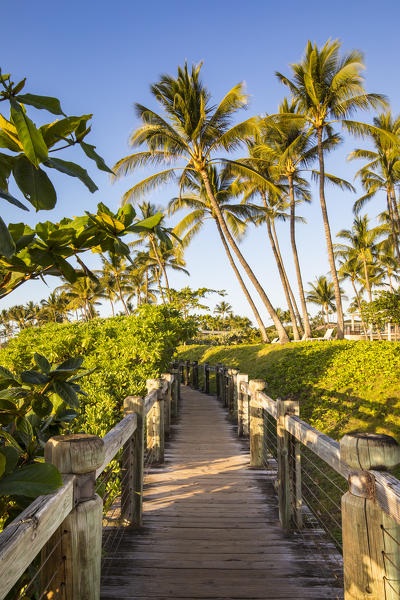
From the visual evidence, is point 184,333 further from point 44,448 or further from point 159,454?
point 44,448

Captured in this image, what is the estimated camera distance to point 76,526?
5.55ft

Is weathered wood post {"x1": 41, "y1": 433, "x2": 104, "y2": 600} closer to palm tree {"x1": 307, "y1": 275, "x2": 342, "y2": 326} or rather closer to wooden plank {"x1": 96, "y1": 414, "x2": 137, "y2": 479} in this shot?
wooden plank {"x1": 96, "y1": 414, "x2": 137, "y2": 479}

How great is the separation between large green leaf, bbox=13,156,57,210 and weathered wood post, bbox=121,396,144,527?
2690 mm

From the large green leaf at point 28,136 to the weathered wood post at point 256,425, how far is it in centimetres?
438

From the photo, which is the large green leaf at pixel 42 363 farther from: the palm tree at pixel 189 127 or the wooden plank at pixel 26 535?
the palm tree at pixel 189 127

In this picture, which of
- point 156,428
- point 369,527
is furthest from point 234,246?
point 369,527

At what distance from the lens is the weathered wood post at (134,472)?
3449mm

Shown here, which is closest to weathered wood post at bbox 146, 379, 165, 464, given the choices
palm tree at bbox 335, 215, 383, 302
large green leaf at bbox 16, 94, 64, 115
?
large green leaf at bbox 16, 94, 64, 115

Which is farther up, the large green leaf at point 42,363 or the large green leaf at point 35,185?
the large green leaf at point 35,185

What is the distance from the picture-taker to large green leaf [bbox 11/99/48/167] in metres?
0.80

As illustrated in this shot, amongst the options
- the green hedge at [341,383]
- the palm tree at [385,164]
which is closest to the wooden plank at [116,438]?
the green hedge at [341,383]

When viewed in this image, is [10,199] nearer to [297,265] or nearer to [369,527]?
[369,527]

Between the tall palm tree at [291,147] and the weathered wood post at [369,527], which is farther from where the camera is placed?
A: the tall palm tree at [291,147]

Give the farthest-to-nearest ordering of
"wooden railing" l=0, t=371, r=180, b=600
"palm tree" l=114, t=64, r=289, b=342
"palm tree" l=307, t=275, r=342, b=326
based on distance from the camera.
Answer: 1. "palm tree" l=307, t=275, r=342, b=326
2. "palm tree" l=114, t=64, r=289, b=342
3. "wooden railing" l=0, t=371, r=180, b=600
